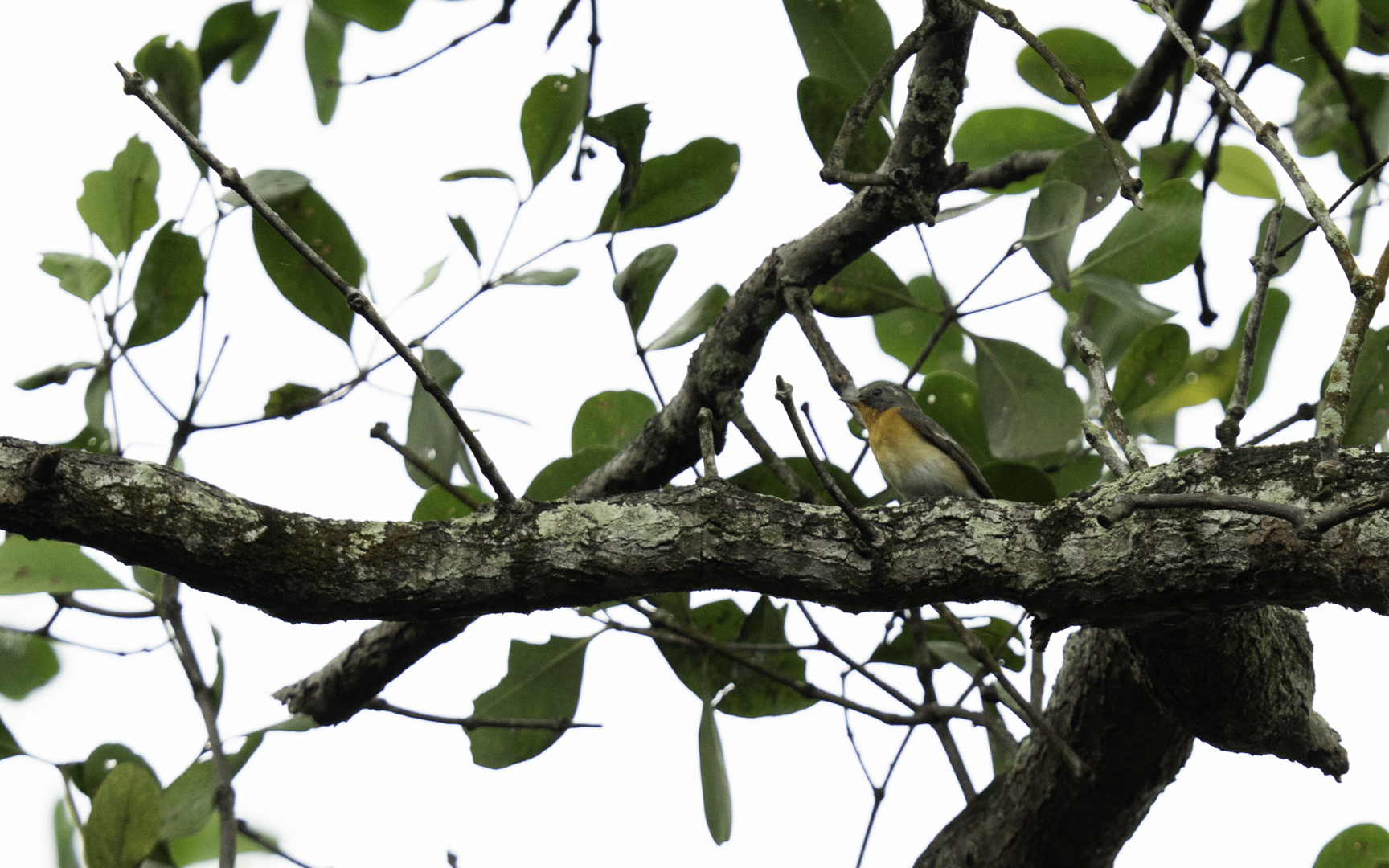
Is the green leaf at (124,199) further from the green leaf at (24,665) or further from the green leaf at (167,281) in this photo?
the green leaf at (24,665)

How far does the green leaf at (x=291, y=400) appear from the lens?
119 inches

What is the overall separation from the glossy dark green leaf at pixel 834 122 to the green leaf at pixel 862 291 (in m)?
0.29

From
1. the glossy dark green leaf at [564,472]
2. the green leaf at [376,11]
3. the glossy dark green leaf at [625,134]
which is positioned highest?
the green leaf at [376,11]

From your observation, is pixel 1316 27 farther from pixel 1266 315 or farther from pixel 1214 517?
pixel 1214 517

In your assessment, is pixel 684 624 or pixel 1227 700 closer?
pixel 1227 700

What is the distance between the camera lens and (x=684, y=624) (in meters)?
3.32

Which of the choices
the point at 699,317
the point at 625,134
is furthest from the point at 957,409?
the point at 625,134

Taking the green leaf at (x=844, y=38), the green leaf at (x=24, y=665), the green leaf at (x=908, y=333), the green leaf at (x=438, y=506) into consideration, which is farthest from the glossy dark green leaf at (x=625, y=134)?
the green leaf at (x=24, y=665)

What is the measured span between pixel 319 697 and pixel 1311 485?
108 inches

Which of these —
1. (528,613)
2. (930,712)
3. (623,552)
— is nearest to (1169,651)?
(930,712)

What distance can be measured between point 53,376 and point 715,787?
222 centimetres

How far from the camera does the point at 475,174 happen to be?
2938mm

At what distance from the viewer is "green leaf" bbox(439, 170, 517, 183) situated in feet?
9.51

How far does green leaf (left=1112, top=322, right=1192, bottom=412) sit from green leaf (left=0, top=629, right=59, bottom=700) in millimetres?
3310
